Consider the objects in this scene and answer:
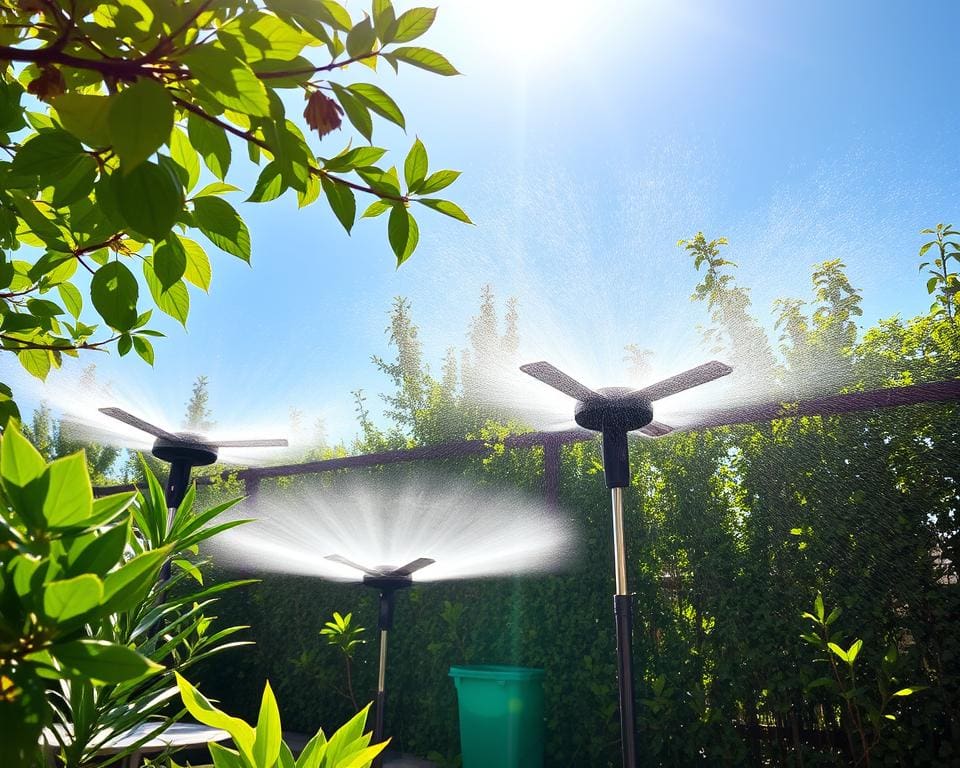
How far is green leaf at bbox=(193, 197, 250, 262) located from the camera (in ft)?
1.80

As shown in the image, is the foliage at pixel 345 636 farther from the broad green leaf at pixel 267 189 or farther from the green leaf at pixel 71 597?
the green leaf at pixel 71 597

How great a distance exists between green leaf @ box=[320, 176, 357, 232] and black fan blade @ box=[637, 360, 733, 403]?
1.63m

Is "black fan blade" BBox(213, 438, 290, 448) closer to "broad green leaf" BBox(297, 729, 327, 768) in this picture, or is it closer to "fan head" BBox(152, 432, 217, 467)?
"fan head" BBox(152, 432, 217, 467)

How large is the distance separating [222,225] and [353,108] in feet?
0.56

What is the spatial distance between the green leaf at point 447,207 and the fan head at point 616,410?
1.54m

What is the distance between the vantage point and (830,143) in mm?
4945

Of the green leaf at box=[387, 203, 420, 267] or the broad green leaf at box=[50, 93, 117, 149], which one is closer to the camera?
the broad green leaf at box=[50, 93, 117, 149]

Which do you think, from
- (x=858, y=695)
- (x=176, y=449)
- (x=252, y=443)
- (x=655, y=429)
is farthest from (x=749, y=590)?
(x=176, y=449)

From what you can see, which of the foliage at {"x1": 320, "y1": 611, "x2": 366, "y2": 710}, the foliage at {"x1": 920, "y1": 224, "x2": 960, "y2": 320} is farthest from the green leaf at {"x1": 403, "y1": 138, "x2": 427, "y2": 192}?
the foliage at {"x1": 920, "y1": 224, "x2": 960, "y2": 320}

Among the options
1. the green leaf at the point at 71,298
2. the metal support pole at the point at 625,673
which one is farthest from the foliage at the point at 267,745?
the metal support pole at the point at 625,673

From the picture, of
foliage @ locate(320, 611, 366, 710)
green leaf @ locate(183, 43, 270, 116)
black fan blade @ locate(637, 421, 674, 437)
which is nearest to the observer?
green leaf @ locate(183, 43, 270, 116)

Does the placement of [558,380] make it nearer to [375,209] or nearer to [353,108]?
[375,209]

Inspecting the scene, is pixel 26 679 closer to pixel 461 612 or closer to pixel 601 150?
pixel 461 612

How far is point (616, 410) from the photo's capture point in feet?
6.71
